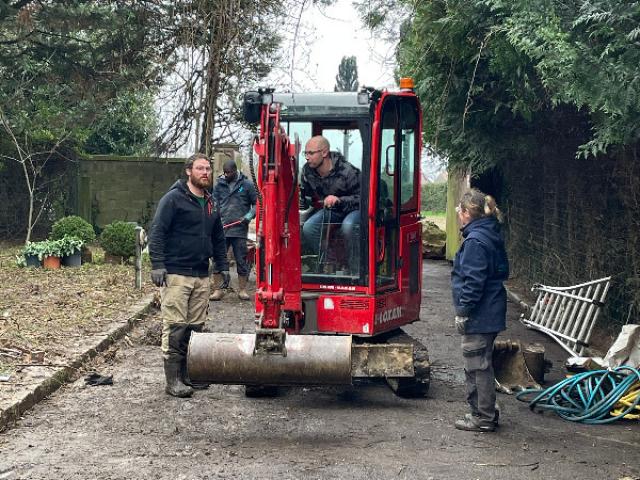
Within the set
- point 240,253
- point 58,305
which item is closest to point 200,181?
point 58,305

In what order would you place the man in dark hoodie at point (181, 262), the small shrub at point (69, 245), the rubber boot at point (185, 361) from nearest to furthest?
the man in dark hoodie at point (181, 262) → the rubber boot at point (185, 361) → the small shrub at point (69, 245)

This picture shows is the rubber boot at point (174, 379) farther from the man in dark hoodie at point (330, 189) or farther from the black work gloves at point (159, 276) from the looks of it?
the man in dark hoodie at point (330, 189)

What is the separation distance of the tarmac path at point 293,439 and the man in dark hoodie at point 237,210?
200 inches

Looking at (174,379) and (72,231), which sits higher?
(72,231)

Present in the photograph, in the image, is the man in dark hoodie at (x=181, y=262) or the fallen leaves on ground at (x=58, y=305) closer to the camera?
the man in dark hoodie at (x=181, y=262)

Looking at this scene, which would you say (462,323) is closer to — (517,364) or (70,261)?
(517,364)

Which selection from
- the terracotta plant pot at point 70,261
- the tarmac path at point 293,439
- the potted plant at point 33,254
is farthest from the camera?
the terracotta plant pot at point 70,261

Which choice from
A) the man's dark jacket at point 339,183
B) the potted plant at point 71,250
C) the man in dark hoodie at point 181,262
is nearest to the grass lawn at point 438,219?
the potted plant at point 71,250

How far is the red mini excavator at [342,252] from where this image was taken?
24.5 ft

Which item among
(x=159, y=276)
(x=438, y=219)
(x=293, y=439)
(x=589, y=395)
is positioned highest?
(x=159, y=276)

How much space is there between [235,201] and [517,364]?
6.15m

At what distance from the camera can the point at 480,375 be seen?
7598mm

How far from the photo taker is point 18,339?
10180 mm

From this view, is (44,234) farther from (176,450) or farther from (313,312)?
(176,450)
